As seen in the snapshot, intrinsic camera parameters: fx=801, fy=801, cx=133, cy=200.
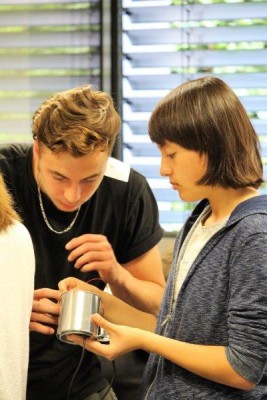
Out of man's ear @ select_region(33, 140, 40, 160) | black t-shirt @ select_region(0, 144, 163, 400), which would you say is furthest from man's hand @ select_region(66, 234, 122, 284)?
man's ear @ select_region(33, 140, 40, 160)

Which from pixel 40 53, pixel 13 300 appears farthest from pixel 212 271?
pixel 40 53

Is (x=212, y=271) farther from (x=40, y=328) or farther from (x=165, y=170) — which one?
(x=40, y=328)

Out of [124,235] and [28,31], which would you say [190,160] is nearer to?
[124,235]

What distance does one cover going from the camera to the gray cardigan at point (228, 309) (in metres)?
1.38

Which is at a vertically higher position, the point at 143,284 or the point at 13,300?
the point at 13,300

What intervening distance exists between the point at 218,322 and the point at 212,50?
2.11m

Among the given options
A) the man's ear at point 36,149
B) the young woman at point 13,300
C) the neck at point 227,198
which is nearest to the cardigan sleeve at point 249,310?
the neck at point 227,198

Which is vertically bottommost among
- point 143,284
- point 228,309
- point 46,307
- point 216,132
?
point 143,284

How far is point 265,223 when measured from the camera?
4.65 ft

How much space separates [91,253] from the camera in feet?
5.87

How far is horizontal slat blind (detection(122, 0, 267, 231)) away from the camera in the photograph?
334 cm

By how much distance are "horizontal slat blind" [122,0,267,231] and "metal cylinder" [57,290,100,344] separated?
1.92 meters

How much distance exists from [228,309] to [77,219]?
0.63 meters

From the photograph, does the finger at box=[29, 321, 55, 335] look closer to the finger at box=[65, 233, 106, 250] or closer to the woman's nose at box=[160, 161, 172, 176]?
the finger at box=[65, 233, 106, 250]
